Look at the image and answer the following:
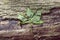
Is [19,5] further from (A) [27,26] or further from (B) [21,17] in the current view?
(A) [27,26]

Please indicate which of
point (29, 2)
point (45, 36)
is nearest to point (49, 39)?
point (45, 36)

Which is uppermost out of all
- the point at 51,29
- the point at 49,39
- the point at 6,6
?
the point at 6,6

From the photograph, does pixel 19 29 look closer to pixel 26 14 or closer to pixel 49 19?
pixel 26 14

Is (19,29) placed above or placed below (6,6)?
below

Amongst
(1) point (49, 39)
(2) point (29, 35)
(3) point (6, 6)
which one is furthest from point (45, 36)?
(3) point (6, 6)

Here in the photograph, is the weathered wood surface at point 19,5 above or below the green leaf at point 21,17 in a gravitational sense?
above

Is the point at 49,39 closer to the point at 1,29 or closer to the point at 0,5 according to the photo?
the point at 1,29

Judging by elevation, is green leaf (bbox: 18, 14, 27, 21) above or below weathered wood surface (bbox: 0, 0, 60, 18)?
below

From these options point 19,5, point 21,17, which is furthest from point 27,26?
point 19,5

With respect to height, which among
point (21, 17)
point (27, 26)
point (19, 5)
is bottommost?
point (27, 26)

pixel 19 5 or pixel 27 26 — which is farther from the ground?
pixel 19 5
